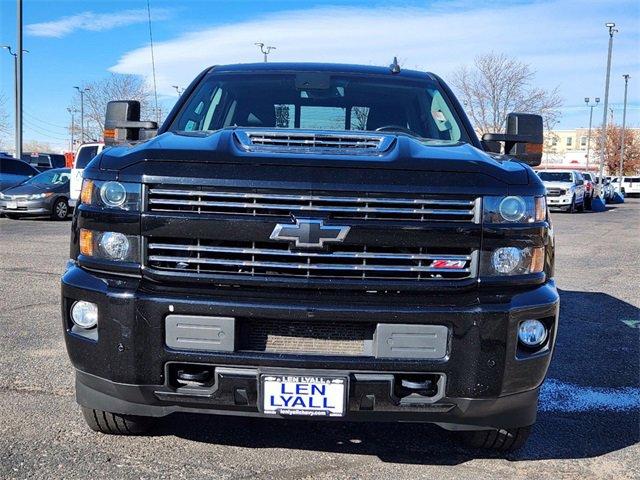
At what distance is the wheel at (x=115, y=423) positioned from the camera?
346cm

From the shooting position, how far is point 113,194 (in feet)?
9.87

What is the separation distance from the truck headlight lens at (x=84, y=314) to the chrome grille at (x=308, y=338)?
648mm

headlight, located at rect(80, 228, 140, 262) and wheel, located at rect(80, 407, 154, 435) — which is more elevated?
headlight, located at rect(80, 228, 140, 262)

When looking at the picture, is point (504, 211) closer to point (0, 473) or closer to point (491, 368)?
point (491, 368)

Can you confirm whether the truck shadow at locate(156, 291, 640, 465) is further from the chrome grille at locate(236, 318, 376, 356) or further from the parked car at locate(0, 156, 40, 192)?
the parked car at locate(0, 156, 40, 192)

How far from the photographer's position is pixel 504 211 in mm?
3008

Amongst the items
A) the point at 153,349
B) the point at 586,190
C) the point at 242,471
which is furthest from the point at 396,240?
the point at 586,190

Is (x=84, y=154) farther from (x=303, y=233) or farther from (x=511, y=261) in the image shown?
(x=511, y=261)

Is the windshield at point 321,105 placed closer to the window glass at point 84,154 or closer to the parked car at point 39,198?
the window glass at point 84,154

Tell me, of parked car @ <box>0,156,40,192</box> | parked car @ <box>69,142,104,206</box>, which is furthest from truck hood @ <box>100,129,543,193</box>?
parked car @ <box>0,156,40,192</box>

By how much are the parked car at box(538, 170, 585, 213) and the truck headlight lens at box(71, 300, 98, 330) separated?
25.5 metres

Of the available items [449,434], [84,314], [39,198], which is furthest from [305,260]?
[39,198]

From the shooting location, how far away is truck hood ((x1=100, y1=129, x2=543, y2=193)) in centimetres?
292

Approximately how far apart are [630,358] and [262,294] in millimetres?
3768
